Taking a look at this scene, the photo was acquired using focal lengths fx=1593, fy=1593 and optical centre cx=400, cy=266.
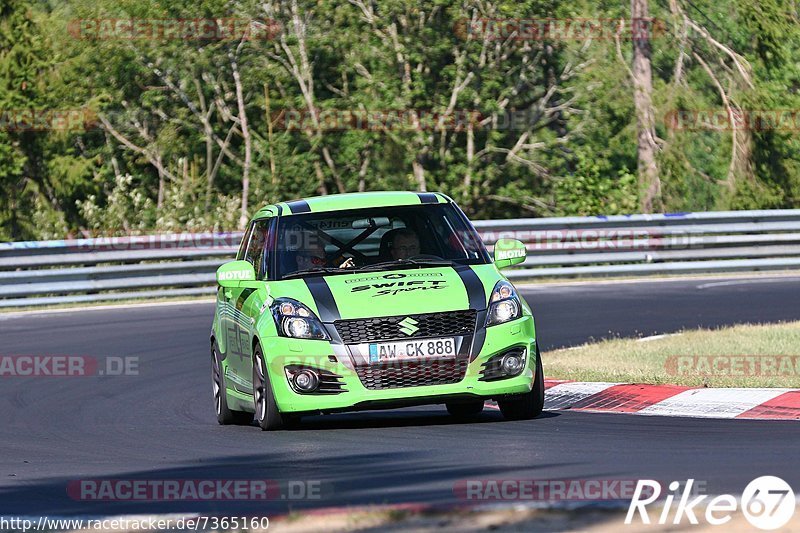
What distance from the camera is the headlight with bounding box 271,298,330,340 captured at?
10117 millimetres

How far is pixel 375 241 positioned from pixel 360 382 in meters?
1.37

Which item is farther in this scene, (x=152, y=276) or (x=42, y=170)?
(x=42, y=170)

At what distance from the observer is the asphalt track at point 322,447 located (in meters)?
7.72

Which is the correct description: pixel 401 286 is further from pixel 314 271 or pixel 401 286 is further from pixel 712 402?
pixel 712 402

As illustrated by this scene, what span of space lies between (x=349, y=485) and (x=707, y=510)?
199cm

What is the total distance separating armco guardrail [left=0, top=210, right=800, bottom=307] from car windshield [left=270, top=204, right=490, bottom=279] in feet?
41.8

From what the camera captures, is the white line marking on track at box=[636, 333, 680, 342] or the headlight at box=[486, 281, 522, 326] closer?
the headlight at box=[486, 281, 522, 326]

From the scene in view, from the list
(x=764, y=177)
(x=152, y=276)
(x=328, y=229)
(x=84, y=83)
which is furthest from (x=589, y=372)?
(x=84, y=83)

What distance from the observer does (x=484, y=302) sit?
33.5 feet

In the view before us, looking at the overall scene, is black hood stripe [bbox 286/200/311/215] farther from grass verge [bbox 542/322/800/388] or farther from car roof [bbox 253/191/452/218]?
grass verge [bbox 542/322/800/388]

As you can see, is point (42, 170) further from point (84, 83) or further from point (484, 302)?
point (484, 302)

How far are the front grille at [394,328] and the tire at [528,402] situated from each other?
0.64 metres

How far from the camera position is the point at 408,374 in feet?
32.7

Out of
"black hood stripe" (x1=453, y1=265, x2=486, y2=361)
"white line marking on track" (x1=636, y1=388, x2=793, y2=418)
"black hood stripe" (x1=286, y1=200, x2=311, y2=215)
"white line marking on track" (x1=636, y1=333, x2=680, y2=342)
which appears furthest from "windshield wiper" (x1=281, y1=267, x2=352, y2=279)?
"white line marking on track" (x1=636, y1=333, x2=680, y2=342)
